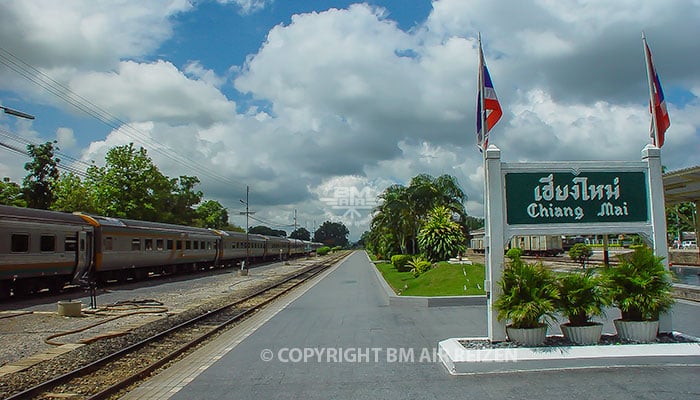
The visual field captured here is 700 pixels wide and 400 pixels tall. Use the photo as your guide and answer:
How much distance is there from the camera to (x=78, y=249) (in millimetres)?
20891

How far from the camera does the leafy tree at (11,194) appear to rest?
149 feet

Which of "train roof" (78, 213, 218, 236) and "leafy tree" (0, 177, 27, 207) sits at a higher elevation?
"leafy tree" (0, 177, 27, 207)

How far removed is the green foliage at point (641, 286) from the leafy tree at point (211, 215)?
68464 millimetres

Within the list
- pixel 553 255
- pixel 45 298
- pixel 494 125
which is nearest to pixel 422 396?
pixel 494 125

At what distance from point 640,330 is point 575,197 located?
→ 204cm

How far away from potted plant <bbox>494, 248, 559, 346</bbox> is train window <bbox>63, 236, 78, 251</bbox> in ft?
59.5

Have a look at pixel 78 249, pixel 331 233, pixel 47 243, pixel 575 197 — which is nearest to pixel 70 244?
pixel 78 249

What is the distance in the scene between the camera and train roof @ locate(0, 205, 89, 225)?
1712 centimetres

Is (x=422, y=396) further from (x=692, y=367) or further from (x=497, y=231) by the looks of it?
(x=692, y=367)

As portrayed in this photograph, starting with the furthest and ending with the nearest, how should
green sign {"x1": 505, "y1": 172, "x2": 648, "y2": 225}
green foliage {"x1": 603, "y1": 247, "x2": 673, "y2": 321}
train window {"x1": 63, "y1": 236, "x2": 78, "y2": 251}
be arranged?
train window {"x1": 63, "y1": 236, "x2": 78, "y2": 251} < green sign {"x1": 505, "y1": 172, "x2": 648, "y2": 225} < green foliage {"x1": 603, "y1": 247, "x2": 673, "y2": 321}

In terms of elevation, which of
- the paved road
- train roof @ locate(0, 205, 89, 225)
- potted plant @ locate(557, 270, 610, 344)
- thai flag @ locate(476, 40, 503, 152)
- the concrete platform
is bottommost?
the paved road

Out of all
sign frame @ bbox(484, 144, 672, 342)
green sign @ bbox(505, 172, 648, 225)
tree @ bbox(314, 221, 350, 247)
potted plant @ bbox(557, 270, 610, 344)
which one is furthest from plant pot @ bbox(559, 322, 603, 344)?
tree @ bbox(314, 221, 350, 247)

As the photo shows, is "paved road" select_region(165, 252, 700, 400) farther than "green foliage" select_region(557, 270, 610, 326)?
No

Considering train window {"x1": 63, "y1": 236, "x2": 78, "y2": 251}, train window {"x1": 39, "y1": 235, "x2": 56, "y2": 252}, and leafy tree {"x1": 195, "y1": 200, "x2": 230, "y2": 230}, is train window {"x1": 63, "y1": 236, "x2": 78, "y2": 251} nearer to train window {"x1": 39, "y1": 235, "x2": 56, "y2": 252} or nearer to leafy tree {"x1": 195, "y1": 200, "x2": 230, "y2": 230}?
train window {"x1": 39, "y1": 235, "x2": 56, "y2": 252}
